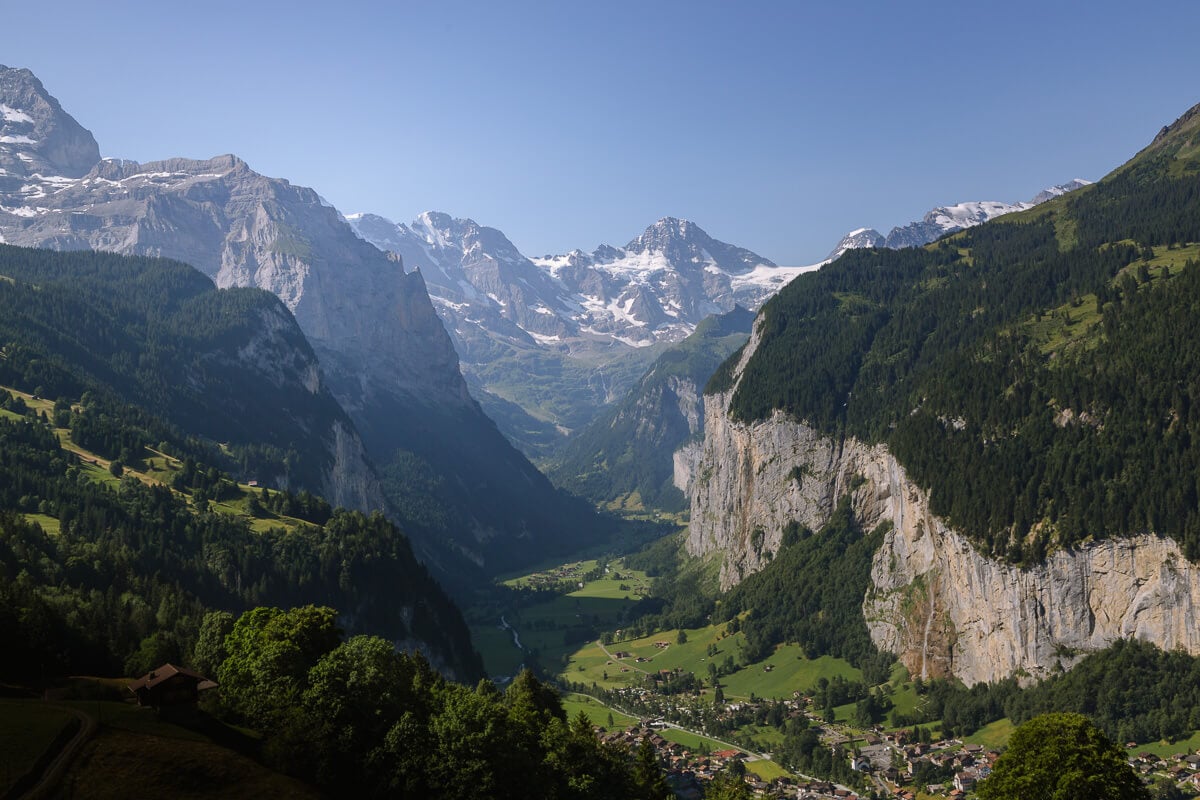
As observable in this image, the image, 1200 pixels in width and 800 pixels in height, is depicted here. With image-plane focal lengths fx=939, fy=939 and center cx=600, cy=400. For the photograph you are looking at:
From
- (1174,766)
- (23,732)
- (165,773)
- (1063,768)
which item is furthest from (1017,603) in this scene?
(23,732)

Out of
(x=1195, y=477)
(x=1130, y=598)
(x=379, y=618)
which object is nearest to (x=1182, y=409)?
(x=1195, y=477)

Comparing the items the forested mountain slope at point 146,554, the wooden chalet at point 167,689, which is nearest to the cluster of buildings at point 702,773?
the forested mountain slope at point 146,554

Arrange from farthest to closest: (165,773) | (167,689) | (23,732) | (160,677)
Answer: (167,689), (160,677), (165,773), (23,732)

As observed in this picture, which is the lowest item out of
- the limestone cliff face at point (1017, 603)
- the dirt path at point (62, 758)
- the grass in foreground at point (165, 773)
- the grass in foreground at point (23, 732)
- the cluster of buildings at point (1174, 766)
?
the cluster of buildings at point (1174, 766)

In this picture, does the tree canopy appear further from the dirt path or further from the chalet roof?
the dirt path

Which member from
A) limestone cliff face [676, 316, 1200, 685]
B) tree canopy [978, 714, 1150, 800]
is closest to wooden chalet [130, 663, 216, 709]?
tree canopy [978, 714, 1150, 800]

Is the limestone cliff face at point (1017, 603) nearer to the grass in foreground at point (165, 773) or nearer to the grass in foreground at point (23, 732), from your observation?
the grass in foreground at point (165, 773)

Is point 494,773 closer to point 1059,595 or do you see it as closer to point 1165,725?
point 1165,725

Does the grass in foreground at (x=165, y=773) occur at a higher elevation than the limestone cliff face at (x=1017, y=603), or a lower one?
higher

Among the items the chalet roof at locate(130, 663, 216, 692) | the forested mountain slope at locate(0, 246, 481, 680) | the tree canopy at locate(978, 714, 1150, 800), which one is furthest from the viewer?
the forested mountain slope at locate(0, 246, 481, 680)

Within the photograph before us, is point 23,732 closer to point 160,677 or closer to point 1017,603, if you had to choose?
point 160,677

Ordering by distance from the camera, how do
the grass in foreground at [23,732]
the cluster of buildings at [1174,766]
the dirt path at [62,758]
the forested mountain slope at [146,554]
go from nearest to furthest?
the dirt path at [62,758], the grass in foreground at [23,732], the forested mountain slope at [146,554], the cluster of buildings at [1174,766]
